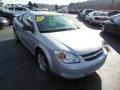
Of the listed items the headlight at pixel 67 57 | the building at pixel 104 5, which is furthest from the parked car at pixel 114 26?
the building at pixel 104 5

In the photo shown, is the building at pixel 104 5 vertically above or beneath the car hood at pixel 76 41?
above

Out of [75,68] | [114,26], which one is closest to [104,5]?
[114,26]

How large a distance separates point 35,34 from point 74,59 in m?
1.64

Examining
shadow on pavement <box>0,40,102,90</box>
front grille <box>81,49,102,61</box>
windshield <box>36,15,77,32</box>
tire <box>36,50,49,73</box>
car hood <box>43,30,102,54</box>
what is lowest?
shadow on pavement <box>0,40,102,90</box>

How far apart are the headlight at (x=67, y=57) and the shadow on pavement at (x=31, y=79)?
670 millimetres

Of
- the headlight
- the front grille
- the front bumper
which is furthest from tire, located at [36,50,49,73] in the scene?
the front grille

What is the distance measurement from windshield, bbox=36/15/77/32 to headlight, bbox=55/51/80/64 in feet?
4.15

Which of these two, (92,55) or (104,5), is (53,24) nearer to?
(92,55)

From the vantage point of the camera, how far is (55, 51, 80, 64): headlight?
3.81 meters

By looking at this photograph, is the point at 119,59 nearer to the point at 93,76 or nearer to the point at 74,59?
the point at 93,76

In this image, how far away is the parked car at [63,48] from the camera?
382cm

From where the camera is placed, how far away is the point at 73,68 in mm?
3740

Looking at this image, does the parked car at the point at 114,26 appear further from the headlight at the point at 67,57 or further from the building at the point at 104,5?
the building at the point at 104,5

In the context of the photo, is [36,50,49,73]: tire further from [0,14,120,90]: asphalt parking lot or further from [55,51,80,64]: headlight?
[55,51,80,64]: headlight
